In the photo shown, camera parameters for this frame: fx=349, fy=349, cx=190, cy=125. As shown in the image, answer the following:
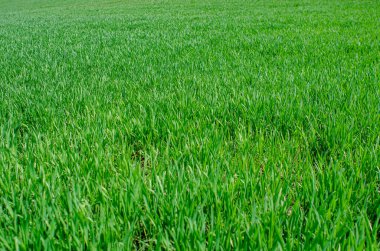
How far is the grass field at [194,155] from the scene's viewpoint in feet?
3.93

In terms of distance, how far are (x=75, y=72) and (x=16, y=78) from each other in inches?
29.3

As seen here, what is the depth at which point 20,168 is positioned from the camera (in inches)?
69.5

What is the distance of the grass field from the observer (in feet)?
3.93

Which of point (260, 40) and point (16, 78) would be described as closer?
point (16, 78)

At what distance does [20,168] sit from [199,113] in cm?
131

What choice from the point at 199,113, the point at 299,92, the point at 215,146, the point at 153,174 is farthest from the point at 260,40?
the point at 153,174

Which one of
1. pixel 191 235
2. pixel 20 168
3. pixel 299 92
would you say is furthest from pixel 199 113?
pixel 191 235

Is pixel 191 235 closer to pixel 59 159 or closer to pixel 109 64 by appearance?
pixel 59 159

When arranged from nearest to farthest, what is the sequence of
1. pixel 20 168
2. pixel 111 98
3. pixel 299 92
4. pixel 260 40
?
pixel 20 168
pixel 299 92
pixel 111 98
pixel 260 40

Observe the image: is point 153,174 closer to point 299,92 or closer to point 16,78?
point 299,92

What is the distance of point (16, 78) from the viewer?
4.50 m

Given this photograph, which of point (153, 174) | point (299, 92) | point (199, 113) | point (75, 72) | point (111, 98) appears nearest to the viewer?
point (153, 174)

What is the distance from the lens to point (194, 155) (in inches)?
74.3

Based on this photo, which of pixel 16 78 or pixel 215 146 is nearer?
pixel 215 146
